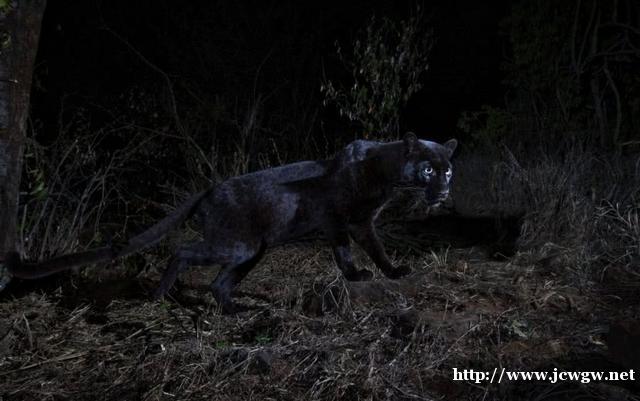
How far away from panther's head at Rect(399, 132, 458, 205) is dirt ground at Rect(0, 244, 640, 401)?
62 cm

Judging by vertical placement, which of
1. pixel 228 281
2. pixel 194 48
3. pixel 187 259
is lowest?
pixel 228 281

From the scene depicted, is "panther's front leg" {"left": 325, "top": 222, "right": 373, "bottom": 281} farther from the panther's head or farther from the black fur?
the panther's head

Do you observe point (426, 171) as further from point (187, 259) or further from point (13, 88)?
point (13, 88)

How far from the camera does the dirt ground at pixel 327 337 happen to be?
2.77 metres

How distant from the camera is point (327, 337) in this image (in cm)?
327

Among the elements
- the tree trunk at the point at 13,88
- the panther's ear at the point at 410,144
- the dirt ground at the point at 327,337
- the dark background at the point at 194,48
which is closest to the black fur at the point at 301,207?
the panther's ear at the point at 410,144

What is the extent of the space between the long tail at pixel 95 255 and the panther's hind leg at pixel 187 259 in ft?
0.67

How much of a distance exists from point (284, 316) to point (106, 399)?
1236 millimetres

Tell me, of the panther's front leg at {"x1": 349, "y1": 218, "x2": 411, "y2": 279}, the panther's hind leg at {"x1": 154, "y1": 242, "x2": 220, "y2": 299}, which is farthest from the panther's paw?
the panther's hind leg at {"x1": 154, "y1": 242, "x2": 220, "y2": 299}

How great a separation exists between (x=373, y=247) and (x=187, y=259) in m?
1.41

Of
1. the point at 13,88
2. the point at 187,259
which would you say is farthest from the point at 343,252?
the point at 13,88

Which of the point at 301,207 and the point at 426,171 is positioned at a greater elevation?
the point at 426,171

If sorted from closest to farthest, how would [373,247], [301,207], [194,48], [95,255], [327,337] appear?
[327,337]
[95,255]
[301,207]
[373,247]
[194,48]

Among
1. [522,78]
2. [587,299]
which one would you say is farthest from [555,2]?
[587,299]
